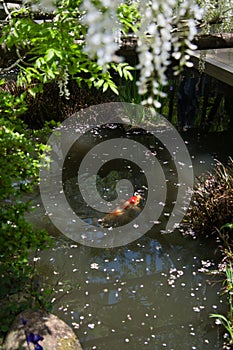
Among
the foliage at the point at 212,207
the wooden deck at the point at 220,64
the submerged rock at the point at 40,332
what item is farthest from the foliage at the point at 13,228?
the wooden deck at the point at 220,64

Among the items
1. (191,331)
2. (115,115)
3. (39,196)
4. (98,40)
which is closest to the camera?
(98,40)

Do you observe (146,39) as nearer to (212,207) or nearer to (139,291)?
(139,291)

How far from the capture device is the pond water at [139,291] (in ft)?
9.47

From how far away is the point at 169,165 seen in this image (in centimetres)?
495

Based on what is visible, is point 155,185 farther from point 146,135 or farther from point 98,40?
point 98,40

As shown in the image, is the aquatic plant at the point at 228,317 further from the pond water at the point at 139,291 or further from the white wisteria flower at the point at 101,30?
the white wisteria flower at the point at 101,30

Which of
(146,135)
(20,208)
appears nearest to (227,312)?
(20,208)

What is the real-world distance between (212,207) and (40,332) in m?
1.73

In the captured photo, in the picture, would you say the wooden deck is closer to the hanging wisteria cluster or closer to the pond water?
the pond water

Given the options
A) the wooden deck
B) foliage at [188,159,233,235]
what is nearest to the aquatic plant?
foliage at [188,159,233,235]

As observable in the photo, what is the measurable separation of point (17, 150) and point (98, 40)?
41.4 inches

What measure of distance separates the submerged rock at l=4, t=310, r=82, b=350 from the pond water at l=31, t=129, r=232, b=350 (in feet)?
1.12

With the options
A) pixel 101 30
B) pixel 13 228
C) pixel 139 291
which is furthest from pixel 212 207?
pixel 101 30

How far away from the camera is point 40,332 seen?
8.00 feet
